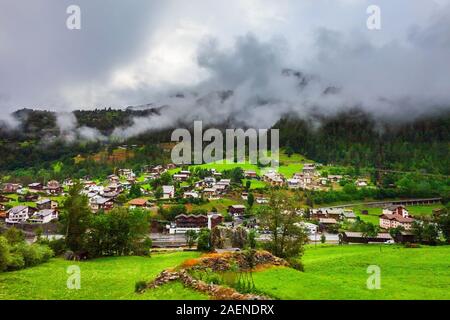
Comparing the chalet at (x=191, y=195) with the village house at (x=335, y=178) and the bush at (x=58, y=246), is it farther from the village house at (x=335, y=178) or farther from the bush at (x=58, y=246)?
the bush at (x=58, y=246)

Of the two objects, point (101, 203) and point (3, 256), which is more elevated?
point (101, 203)

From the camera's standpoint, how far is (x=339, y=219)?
344 ft

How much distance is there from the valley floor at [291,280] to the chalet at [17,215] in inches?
2618

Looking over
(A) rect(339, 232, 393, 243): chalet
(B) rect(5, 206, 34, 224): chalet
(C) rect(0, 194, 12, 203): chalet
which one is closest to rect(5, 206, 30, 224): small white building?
(B) rect(5, 206, 34, 224): chalet

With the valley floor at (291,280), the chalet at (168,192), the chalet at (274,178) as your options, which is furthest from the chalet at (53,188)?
the valley floor at (291,280)

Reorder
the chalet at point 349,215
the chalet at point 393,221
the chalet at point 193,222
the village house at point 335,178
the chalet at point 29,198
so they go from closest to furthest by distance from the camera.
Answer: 1. the chalet at point 393,221
2. the chalet at point 193,222
3. the chalet at point 349,215
4. the chalet at point 29,198
5. the village house at point 335,178

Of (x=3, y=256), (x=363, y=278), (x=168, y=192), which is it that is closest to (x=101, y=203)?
(x=168, y=192)

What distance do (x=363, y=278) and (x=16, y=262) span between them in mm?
32706

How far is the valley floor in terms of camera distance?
74.8 ft

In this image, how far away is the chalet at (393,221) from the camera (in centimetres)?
9412

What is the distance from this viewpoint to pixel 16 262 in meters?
37.4

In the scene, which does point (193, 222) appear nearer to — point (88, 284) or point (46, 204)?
point (46, 204)
